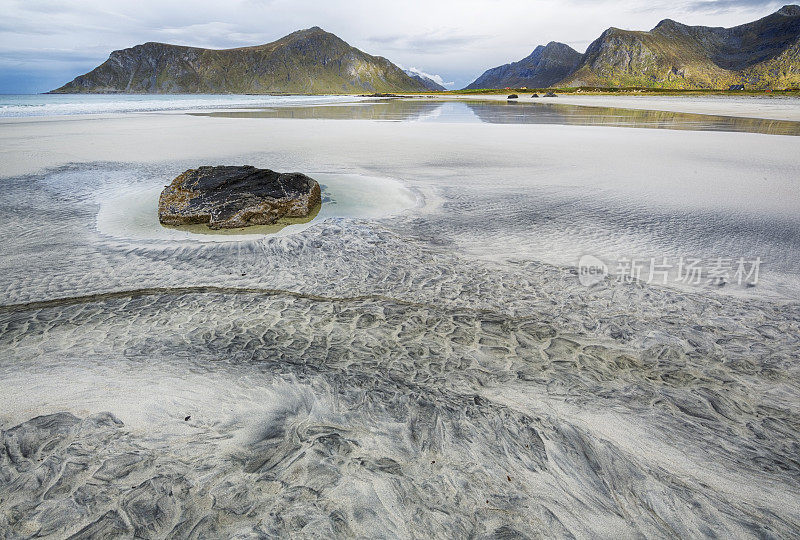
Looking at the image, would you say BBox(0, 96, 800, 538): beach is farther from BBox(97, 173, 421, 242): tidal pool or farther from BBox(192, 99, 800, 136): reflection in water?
Result: BBox(192, 99, 800, 136): reflection in water

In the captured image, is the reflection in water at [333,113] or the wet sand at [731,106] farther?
the wet sand at [731,106]

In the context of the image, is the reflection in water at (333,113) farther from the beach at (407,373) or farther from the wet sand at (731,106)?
the beach at (407,373)

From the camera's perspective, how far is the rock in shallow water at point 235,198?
214 inches

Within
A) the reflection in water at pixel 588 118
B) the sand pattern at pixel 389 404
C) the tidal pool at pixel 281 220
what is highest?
the reflection in water at pixel 588 118

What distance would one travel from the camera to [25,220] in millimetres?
5391

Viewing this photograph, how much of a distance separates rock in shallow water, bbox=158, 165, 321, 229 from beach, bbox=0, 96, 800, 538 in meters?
0.32

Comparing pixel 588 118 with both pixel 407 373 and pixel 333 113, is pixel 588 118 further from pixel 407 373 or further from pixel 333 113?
pixel 407 373

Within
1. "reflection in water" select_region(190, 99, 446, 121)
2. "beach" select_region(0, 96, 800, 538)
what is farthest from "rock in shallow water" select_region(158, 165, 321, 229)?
"reflection in water" select_region(190, 99, 446, 121)

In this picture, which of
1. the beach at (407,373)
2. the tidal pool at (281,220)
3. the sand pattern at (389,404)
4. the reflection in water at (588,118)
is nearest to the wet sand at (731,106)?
the reflection in water at (588,118)

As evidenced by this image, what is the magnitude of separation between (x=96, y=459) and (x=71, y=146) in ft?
43.3

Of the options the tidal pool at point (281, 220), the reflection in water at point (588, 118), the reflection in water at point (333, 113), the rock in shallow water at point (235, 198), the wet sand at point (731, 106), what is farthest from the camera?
the wet sand at point (731, 106)

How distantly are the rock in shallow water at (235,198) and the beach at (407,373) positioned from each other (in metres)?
0.32

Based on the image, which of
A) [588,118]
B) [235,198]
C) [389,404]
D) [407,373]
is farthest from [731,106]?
[389,404]

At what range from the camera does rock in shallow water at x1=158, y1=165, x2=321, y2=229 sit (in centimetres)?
543
